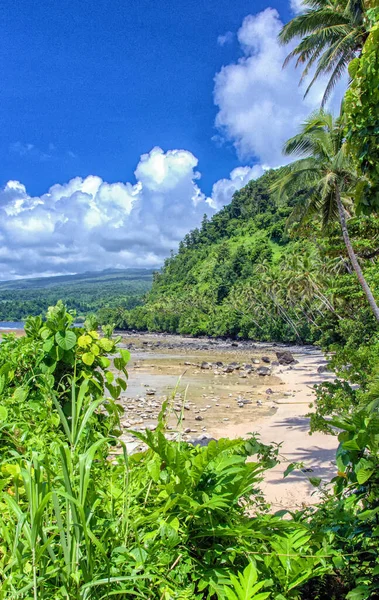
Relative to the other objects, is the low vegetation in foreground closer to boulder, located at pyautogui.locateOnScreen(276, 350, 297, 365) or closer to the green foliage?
the green foliage

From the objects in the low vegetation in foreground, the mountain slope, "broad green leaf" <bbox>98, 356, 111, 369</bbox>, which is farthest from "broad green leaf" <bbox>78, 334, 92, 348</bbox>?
the mountain slope

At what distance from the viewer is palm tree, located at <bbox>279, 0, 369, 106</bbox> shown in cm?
1095

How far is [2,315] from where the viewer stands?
13962cm

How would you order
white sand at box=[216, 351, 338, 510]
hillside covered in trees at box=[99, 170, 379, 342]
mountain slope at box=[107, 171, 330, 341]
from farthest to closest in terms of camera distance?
1. mountain slope at box=[107, 171, 330, 341]
2. hillside covered in trees at box=[99, 170, 379, 342]
3. white sand at box=[216, 351, 338, 510]

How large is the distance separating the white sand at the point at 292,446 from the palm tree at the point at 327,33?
9.35 meters

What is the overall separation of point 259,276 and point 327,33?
62745 mm

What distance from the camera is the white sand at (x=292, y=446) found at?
7.39 metres

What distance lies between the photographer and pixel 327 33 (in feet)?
37.3

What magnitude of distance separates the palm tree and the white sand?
9.35 meters

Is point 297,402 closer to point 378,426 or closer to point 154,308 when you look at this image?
point 378,426

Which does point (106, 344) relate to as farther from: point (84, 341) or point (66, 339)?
point (66, 339)

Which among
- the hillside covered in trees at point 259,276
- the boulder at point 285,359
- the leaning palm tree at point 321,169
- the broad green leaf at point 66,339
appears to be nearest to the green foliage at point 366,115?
the broad green leaf at point 66,339

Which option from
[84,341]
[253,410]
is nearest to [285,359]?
[253,410]

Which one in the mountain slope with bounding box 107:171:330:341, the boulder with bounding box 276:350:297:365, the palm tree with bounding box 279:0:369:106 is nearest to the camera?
the palm tree with bounding box 279:0:369:106
